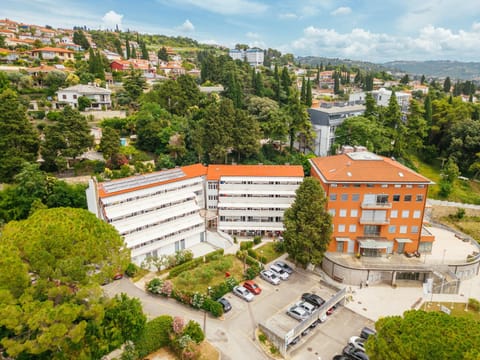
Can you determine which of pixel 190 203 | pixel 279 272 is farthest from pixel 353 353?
pixel 190 203

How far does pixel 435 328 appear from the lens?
59.7 ft

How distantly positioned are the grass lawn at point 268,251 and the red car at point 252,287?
5535mm

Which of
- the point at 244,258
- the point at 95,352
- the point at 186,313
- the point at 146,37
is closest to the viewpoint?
the point at 95,352

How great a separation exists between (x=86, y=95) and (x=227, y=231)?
4421cm

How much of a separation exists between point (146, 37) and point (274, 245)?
197 m

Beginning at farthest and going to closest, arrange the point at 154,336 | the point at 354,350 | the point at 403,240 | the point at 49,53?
the point at 49,53, the point at 403,240, the point at 354,350, the point at 154,336

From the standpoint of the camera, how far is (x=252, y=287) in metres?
34.3

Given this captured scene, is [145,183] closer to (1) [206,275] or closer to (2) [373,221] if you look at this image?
(1) [206,275]

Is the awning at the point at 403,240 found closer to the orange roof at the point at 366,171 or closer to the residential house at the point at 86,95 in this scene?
the orange roof at the point at 366,171

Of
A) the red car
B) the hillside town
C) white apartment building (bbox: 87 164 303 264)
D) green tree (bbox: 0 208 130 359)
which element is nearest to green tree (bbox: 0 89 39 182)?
the hillside town

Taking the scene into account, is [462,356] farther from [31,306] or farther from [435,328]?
[31,306]

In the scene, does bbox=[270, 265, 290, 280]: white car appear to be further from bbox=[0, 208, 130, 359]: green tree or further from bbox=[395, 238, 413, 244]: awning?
bbox=[0, 208, 130, 359]: green tree

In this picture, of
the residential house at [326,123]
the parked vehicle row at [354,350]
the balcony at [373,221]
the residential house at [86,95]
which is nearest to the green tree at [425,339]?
the parked vehicle row at [354,350]

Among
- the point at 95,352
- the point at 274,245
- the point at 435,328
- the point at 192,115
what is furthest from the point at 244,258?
the point at 192,115
